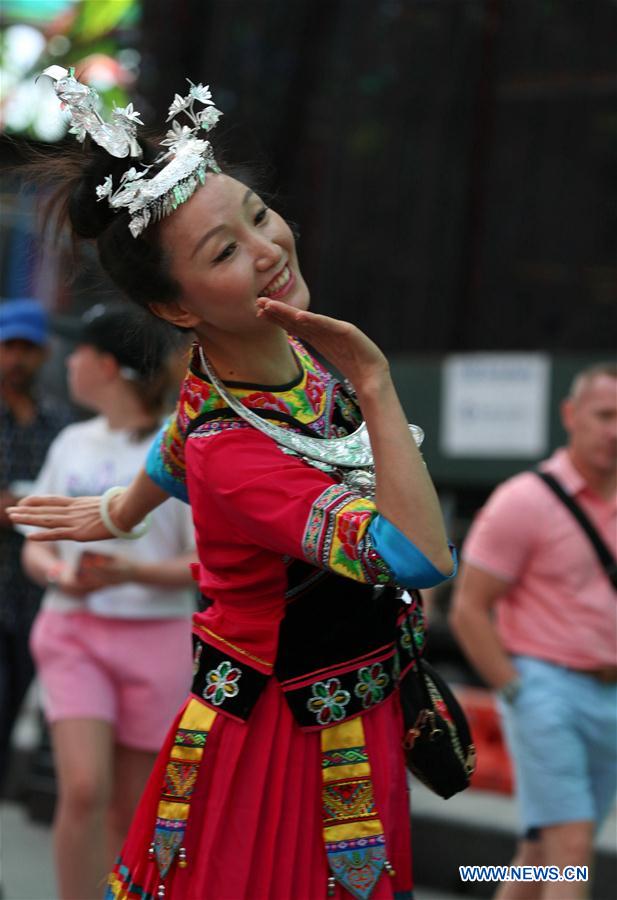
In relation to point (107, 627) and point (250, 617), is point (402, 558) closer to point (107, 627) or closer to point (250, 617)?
point (250, 617)

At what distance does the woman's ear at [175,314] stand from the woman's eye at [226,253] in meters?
0.12

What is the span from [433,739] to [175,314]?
89 cm

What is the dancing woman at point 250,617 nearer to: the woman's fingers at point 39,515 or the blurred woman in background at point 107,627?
the woman's fingers at point 39,515

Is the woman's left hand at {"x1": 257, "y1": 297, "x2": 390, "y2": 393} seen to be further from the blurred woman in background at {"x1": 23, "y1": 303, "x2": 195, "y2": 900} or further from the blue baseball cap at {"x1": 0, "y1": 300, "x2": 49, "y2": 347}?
the blue baseball cap at {"x1": 0, "y1": 300, "x2": 49, "y2": 347}

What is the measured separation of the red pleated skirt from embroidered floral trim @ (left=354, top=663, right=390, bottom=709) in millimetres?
24

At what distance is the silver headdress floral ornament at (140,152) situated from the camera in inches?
93.1

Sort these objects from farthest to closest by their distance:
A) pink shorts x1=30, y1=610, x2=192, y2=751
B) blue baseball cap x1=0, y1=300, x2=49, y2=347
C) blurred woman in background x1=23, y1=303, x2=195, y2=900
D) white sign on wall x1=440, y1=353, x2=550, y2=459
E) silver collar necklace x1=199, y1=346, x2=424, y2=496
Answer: white sign on wall x1=440, y1=353, x2=550, y2=459, blue baseball cap x1=0, y1=300, x2=49, y2=347, pink shorts x1=30, y1=610, x2=192, y2=751, blurred woman in background x1=23, y1=303, x2=195, y2=900, silver collar necklace x1=199, y1=346, x2=424, y2=496

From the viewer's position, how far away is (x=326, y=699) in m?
2.38

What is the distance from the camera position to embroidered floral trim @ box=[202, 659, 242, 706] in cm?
242

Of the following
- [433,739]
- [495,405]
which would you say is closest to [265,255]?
[433,739]

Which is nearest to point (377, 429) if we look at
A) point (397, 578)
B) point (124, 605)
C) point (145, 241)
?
point (397, 578)

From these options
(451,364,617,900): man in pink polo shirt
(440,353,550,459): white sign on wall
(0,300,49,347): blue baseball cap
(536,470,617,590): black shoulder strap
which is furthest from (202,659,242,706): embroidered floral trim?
(440,353,550,459): white sign on wall

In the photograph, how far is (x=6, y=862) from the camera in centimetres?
538

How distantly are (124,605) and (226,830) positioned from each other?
1923 millimetres
